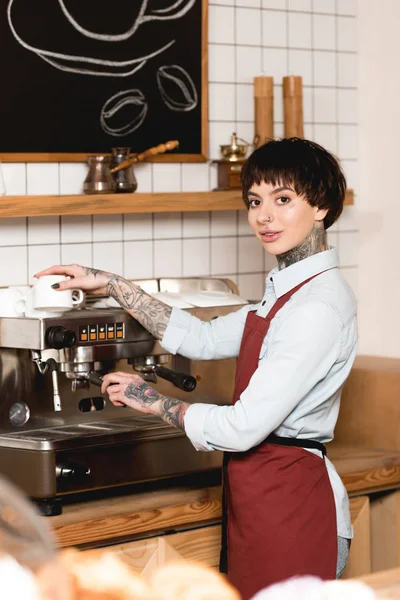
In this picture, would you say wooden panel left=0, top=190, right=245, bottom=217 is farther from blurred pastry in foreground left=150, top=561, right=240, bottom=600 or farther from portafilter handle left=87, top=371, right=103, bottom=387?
blurred pastry in foreground left=150, top=561, right=240, bottom=600

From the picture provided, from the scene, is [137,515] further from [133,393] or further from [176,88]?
[176,88]

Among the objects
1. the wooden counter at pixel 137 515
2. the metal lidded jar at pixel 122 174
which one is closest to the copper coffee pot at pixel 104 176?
the metal lidded jar at pixel 122 174

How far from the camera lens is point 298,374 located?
5.81ft

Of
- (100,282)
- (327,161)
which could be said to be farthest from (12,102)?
(327,161)

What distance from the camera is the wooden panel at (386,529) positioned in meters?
2.64

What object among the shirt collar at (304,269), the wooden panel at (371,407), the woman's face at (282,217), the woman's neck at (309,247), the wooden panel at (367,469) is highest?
the woman's face at (282,217)

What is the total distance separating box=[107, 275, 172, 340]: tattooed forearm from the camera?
2184mm

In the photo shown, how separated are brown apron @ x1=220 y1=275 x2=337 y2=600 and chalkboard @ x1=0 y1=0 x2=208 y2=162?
962 mm

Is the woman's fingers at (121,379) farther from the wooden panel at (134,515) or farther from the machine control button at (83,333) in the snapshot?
the wooden panel at (134,515)

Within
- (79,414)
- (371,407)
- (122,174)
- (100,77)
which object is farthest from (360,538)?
(100,77)

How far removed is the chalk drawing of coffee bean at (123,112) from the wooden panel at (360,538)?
119 centimetres

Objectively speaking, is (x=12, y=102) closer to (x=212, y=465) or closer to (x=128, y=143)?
(x=128, y=143)

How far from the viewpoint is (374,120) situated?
3.17 m

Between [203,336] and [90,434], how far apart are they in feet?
1.09
